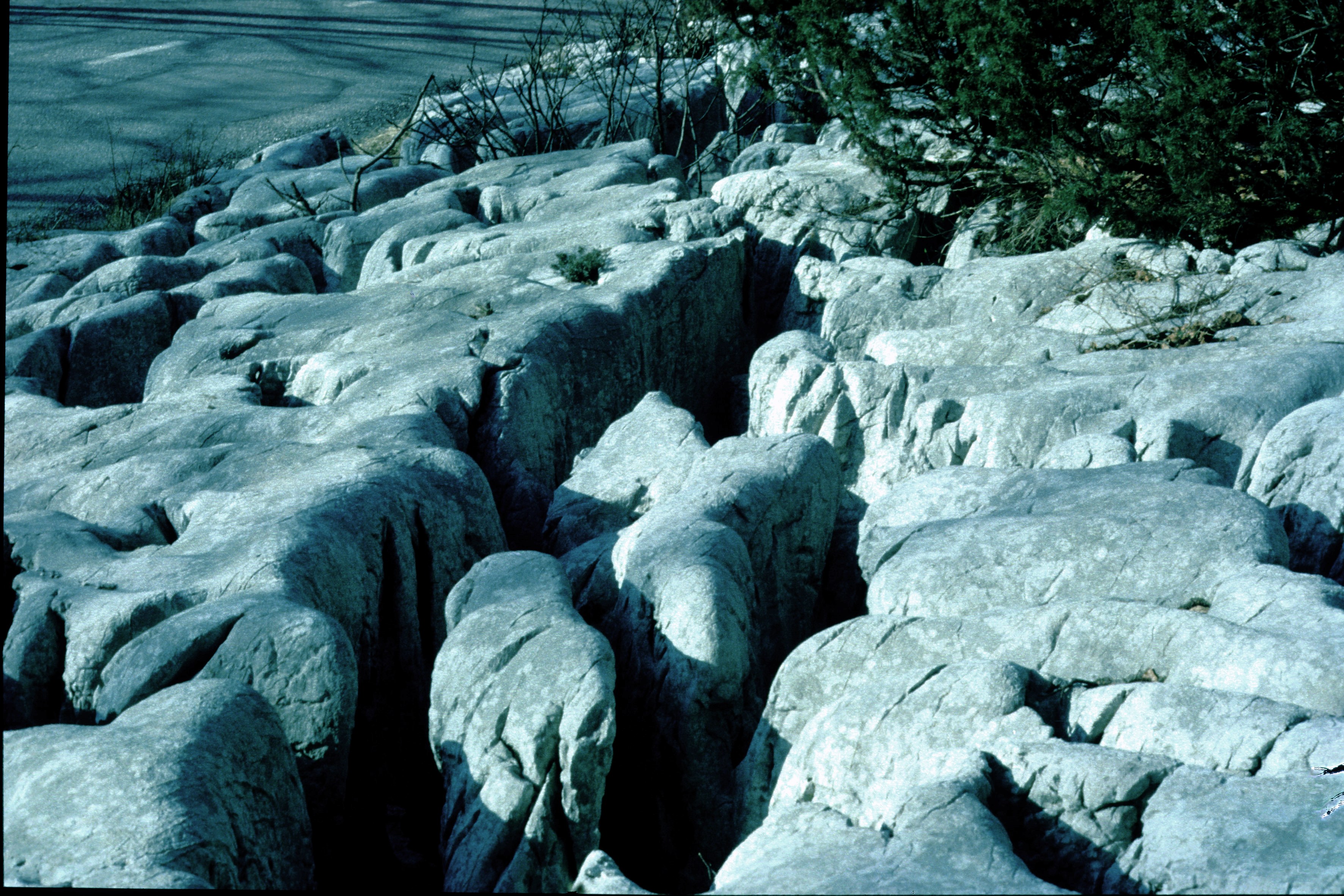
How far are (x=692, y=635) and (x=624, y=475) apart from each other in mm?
2063

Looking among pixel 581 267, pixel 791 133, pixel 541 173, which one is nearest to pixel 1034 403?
pixel 581 267

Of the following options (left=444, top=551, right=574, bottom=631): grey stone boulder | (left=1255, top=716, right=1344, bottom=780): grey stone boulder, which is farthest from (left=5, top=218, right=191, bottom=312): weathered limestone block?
(left=1255, top=716, right=1344, bottom=780): grey stone boulder

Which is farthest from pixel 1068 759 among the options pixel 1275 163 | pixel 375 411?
pixel 1275 163

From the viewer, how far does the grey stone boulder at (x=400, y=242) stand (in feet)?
36.4

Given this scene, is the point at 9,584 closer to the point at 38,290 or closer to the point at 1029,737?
the point at 1029,737

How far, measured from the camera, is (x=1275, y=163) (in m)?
8.46

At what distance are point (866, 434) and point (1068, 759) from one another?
13.5ft

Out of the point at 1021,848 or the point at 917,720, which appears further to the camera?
the point at 917,720

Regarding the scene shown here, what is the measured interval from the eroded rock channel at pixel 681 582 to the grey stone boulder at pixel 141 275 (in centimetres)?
51

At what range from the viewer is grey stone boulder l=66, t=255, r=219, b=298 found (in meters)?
10.8

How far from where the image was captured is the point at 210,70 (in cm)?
2055

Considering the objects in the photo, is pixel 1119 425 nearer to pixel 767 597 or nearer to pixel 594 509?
pixel 767 597

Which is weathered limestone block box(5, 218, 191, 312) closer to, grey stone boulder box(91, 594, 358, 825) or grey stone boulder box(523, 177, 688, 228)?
grey stone boulder box(523, 177, 688, 228)

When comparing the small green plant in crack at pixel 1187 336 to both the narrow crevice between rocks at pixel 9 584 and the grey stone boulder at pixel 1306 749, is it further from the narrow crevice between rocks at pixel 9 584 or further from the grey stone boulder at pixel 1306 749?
the narrow crevice between rocks at pixel 9 584
